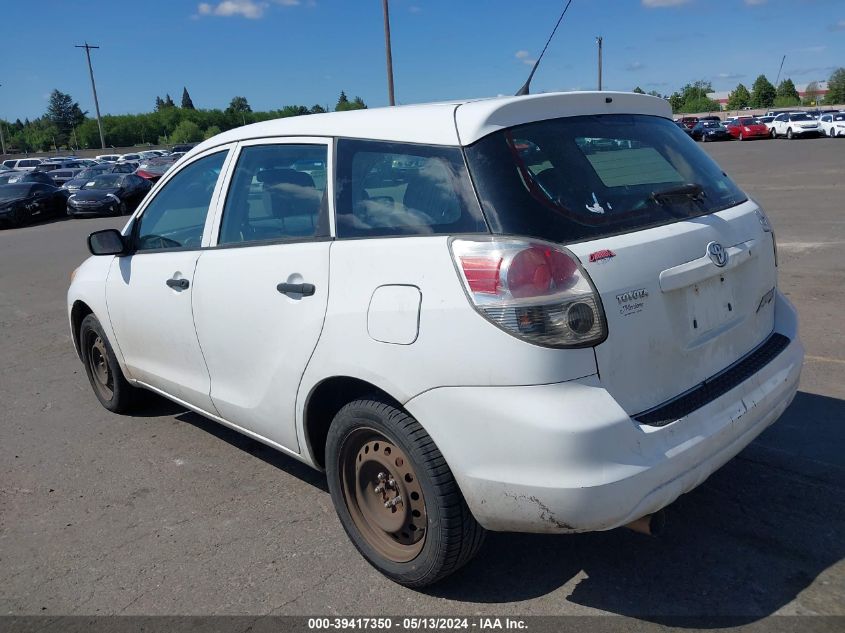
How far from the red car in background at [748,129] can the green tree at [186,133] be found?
254 ft

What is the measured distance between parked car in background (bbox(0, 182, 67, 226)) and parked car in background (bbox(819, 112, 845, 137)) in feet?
139

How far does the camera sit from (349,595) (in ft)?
9.84

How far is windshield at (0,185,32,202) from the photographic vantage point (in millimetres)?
23578

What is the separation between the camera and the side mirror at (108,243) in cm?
444

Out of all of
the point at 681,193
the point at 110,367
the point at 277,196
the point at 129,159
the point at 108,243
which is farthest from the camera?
the point at 129,159

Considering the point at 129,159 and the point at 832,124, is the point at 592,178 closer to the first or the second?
the point at 832,124

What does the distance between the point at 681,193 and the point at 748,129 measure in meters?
54.4

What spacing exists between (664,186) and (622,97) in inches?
18.2

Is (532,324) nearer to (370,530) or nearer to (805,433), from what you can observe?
(370,530)

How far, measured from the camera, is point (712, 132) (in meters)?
54.5

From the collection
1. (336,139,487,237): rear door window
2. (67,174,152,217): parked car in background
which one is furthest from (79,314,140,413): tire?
(67,174,152,217): parked car in background

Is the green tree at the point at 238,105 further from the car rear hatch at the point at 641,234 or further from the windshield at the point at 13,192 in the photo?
the car rear hatch at the point at 641,234

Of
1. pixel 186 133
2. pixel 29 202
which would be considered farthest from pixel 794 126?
pixel 186 133

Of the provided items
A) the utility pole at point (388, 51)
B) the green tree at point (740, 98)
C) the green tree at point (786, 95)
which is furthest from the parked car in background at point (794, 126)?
the green tree at point (740, 98)
